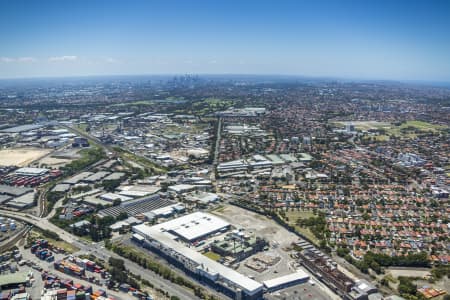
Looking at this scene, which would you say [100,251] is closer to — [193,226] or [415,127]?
[193,226]

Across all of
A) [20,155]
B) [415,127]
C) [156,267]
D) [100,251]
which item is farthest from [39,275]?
[415,127]

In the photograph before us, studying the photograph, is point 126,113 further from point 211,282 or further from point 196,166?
point 211,282

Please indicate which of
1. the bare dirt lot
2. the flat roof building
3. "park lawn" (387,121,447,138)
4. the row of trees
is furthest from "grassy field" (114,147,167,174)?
"park lawn" (387,121,447,138)

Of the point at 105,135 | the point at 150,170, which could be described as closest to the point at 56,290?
the point at 150,170

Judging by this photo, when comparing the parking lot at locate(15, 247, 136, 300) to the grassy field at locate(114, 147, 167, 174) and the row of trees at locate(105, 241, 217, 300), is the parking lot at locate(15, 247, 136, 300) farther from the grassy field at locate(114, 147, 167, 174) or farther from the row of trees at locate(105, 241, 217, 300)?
the grassy field at locate(114, 147, 167, 174)

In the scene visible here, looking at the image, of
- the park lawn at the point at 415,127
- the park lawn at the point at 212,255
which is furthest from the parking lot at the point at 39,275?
the park lawn at the point at 415,127
